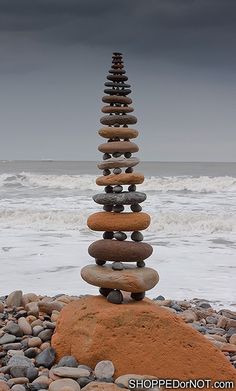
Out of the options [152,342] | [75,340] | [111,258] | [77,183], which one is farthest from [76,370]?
[77,183]

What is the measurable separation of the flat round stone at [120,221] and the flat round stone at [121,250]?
15cm

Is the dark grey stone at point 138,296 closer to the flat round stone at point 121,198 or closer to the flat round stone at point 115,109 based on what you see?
the flat round stone at point 121,198

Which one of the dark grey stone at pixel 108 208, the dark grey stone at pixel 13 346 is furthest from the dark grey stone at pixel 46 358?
the dark grey stone at pixel 108 208

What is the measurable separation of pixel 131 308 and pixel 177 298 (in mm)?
4861

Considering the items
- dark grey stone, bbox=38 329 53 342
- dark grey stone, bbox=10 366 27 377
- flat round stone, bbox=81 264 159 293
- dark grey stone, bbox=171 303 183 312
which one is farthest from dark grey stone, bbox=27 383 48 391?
dark grey stone, bbox=171 303 183 312

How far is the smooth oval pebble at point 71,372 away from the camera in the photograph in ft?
15.3

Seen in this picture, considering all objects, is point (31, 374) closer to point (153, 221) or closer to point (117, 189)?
point (117, 189)

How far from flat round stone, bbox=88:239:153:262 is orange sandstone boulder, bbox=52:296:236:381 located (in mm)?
509

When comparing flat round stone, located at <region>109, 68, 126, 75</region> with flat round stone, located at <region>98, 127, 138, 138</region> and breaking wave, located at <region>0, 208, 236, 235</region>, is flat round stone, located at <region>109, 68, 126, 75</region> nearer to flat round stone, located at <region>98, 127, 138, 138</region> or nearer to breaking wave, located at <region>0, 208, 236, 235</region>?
flat round stone, located at <region>98, 127, 138, 138</region>

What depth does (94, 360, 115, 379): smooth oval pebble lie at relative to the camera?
4.77 m

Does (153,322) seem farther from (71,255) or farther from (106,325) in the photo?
(71,255)

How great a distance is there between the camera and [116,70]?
5625 millimetres

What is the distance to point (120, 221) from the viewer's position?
17.6ft

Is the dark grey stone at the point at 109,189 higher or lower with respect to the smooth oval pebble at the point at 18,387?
higher
